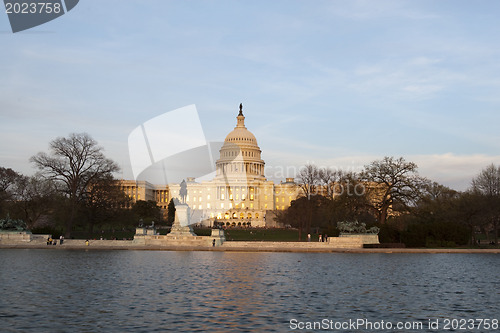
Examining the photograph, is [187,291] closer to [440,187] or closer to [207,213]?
[440,187]

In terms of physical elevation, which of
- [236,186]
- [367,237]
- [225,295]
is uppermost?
[236,186]

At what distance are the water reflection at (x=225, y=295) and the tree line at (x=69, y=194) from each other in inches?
1083

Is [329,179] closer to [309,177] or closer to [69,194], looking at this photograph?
[309,177]

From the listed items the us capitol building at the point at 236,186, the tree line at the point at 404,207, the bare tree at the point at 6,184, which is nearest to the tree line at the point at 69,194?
the bare tree at the point at 6,184

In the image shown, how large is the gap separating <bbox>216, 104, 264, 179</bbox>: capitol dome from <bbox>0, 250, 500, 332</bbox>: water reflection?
430 ft

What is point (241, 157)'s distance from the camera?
535ft

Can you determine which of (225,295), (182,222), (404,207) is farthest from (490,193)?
(225,295)

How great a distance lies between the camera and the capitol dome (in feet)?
536

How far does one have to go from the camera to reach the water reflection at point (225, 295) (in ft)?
50.8

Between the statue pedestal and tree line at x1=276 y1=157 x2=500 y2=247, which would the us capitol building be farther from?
the statue pedestal

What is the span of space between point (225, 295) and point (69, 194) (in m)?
44.5

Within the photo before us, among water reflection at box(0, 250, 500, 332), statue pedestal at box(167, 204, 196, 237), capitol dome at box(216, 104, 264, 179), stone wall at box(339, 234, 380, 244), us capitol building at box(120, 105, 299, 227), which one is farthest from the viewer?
capitol dome at box(216, 104, 264, 179)

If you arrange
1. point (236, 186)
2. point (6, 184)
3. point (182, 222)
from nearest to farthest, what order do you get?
point (182, 222)
point (6, 184)
point (236, 186)

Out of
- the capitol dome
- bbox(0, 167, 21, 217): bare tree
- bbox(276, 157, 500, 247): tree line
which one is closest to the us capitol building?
the capitol dome
